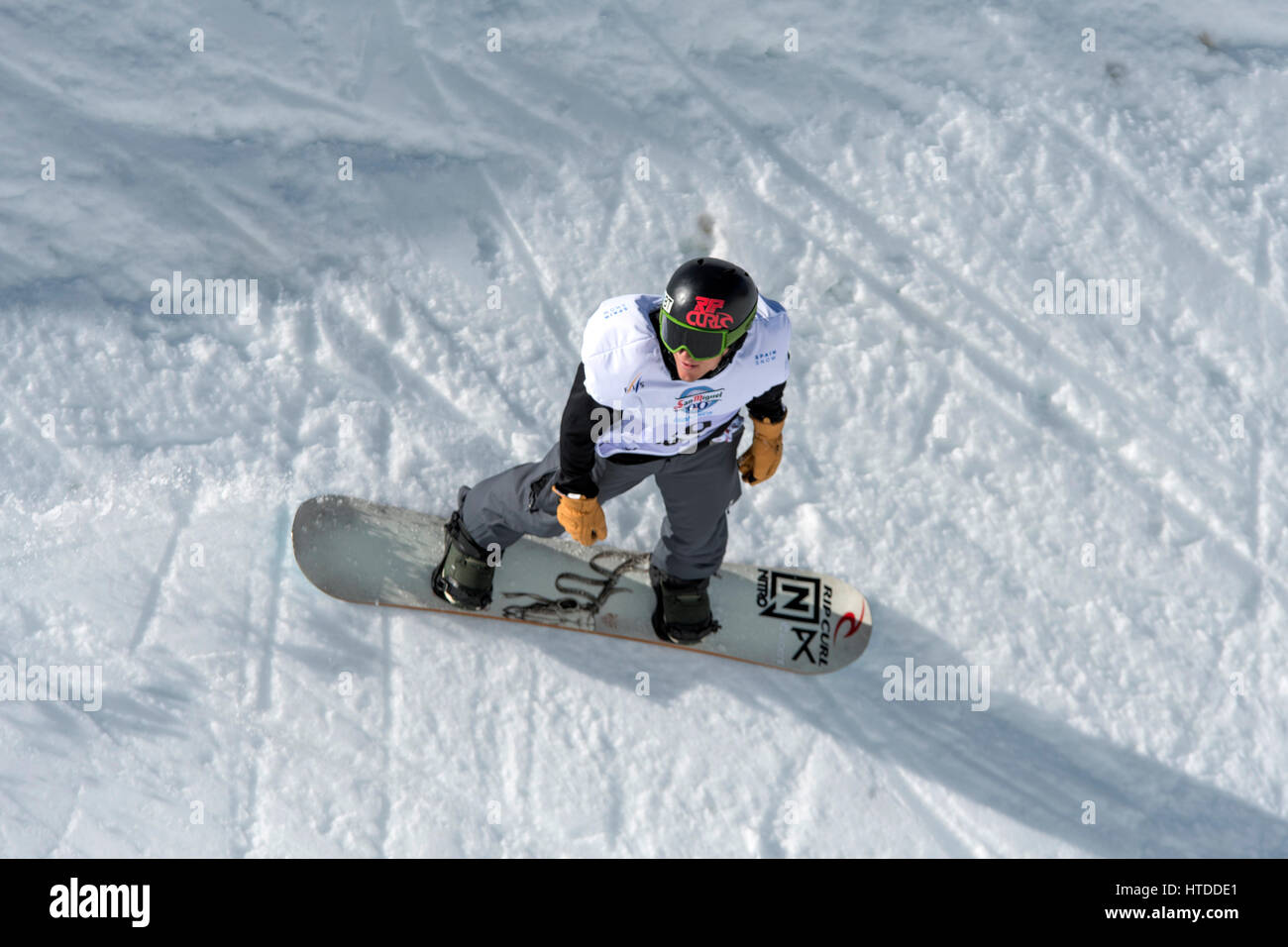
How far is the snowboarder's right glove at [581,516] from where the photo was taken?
3381mm

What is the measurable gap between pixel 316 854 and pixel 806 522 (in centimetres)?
256

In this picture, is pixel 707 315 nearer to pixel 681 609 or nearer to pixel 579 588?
pixel 681 609

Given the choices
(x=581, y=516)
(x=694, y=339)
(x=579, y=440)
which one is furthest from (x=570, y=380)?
(x=694, y=339)

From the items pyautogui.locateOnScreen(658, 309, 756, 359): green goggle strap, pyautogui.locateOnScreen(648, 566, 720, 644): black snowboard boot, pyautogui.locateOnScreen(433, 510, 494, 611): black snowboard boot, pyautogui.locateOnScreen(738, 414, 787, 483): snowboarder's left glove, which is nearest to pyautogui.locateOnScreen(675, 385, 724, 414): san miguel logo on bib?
pyautogui.locateOnScreen(658, 309, 756, 359): green goggle strap

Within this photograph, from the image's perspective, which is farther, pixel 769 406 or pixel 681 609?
pixel 681 609

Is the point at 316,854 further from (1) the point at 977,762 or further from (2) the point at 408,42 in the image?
(2) the point at 408,42

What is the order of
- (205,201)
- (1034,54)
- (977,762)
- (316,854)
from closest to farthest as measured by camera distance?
(316,854), (977,762), (205,201), (1034,54)

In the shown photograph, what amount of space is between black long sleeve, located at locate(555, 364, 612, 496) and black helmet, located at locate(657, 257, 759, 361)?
364 mm

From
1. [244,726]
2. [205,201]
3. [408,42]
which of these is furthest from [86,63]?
[244,726]

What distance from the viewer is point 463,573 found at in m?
4.16

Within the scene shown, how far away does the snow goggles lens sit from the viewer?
9.34 ft

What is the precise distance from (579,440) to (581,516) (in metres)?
0.33

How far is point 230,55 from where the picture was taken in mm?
4895

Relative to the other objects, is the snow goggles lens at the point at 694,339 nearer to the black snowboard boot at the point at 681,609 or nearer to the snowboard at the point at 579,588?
the black snowboard boot at the point at 681,609
